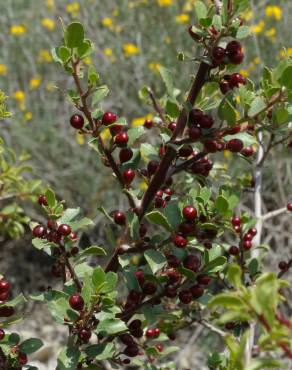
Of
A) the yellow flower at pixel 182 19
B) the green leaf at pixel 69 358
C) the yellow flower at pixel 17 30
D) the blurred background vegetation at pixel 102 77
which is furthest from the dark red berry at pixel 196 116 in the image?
the yellow flower at pixel 17 30

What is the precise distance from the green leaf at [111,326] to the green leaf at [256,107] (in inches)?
17.0

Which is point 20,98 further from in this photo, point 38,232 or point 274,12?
point 38,232

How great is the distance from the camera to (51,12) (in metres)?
5.33

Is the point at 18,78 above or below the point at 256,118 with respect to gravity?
above

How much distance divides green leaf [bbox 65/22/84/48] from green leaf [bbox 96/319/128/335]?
492 millimetres

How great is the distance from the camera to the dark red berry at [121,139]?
1072 millimetres

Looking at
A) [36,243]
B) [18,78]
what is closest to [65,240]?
[36,243]

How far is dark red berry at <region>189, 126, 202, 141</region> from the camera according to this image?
0.95 meters

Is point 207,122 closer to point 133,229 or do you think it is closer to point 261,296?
point 133,229

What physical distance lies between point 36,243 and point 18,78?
414 cm

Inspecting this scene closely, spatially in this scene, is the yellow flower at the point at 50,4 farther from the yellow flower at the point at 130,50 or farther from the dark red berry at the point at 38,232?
the dark red berry at the point at 38,232

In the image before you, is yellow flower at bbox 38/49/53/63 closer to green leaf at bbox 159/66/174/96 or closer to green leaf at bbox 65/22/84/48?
green leaf at bbox 159/66/174/96

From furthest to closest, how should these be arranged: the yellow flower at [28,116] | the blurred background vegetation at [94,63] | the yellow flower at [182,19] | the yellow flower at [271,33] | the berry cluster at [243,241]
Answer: the yellow flower at [182,19], the yellow flower at [271,33], the yellow flower at [28,116], the blurred background vegetation at [94,63], the berry cluster at [243,241]

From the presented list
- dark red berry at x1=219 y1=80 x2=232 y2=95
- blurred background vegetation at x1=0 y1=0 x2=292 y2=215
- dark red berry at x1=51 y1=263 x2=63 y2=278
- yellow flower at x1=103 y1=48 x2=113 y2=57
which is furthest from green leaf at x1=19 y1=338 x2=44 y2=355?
yellow flower at x1=103 y1=48 x2=113 y2=57
